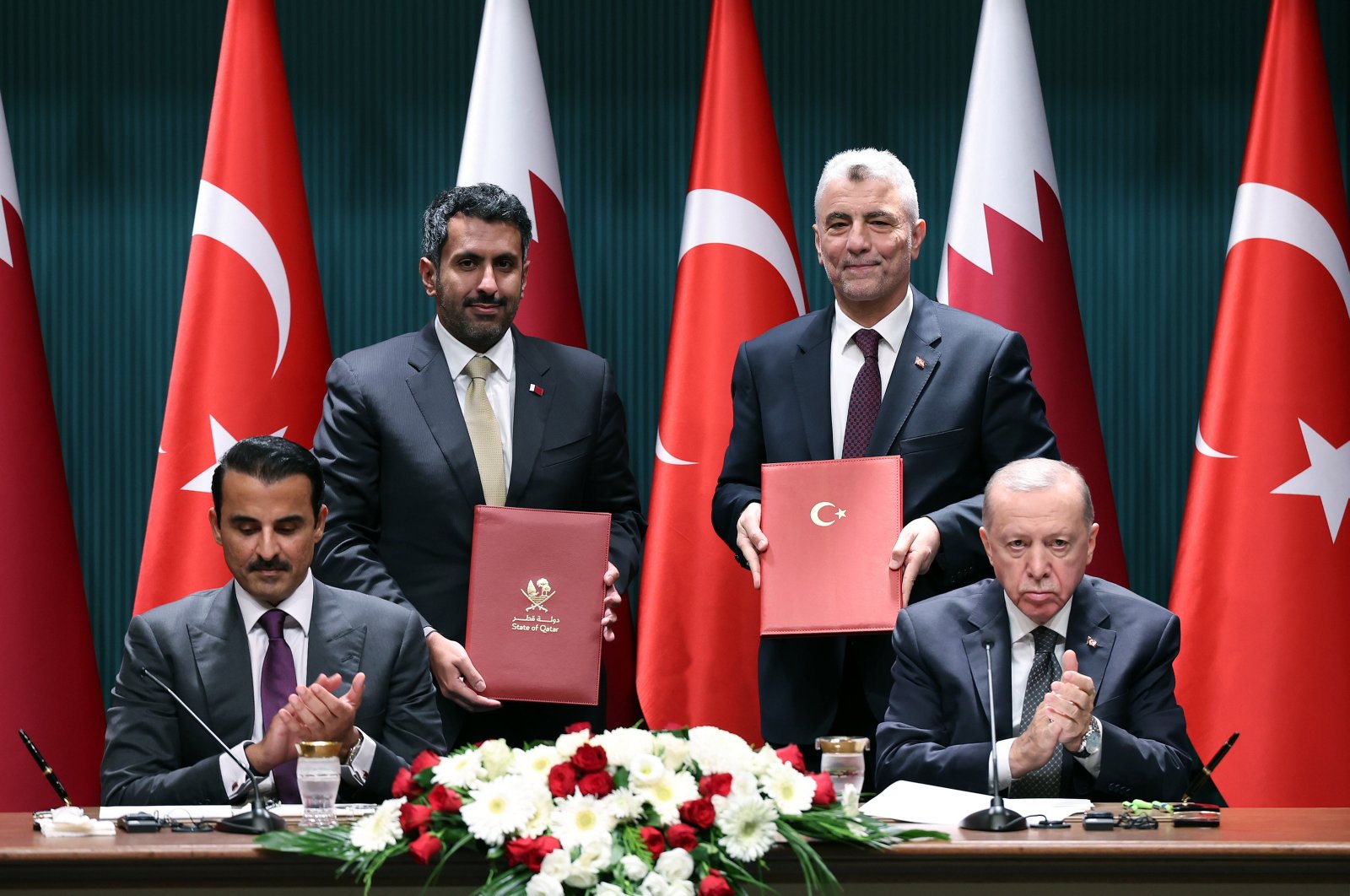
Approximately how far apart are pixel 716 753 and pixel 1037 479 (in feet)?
3.52

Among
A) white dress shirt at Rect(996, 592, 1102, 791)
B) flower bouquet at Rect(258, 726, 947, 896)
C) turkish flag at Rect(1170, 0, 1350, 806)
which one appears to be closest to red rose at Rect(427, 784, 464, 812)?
flower bouquet at Rect(258, 726, 947, 896)

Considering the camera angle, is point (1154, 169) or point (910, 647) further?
point (1154, 169)

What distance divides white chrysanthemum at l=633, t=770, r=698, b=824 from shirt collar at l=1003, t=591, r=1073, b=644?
42.5 inches

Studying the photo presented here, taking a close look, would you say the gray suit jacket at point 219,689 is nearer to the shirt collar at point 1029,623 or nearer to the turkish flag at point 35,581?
the shirt collar at point 1029,623

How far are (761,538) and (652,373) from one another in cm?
204

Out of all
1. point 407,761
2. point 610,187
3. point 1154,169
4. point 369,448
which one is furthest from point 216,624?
point 1154,169

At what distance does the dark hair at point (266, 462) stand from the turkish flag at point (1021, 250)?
2.17 m

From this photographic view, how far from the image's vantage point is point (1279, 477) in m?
4.30

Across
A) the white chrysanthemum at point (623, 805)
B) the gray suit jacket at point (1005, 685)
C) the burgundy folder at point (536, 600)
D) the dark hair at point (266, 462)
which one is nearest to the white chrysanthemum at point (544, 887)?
the white chrysanthemum at point (623, 805)

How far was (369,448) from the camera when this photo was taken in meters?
3.48

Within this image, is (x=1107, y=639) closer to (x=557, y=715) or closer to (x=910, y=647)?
(x=910, y=647)

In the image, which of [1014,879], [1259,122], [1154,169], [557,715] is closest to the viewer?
[1014,879]

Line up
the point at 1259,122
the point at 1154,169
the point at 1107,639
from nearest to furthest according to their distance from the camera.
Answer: the point at 1107,639
the point at 1259,122
the point at 1154,169

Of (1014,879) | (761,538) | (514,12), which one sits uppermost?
(514,12)
